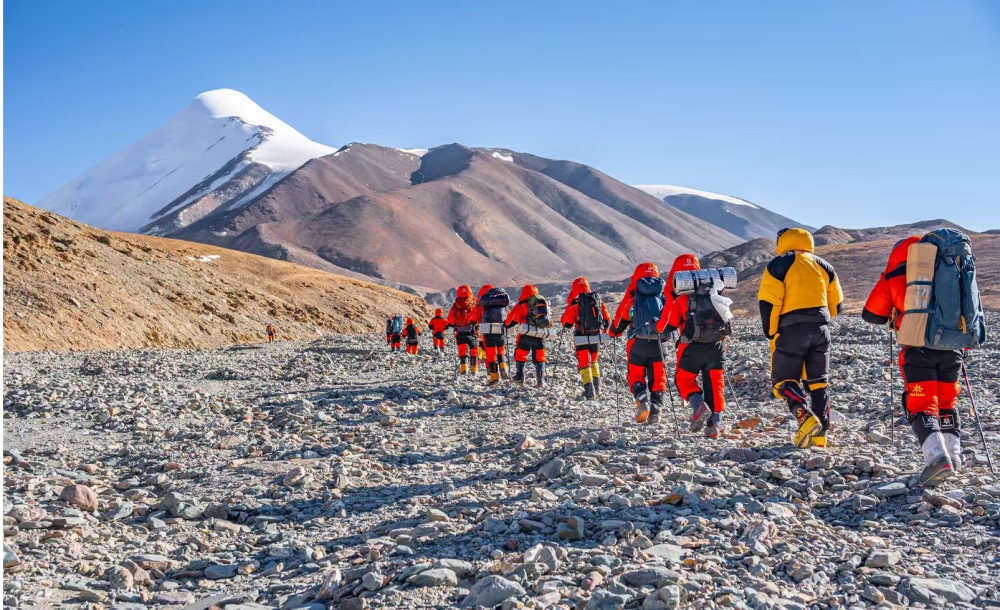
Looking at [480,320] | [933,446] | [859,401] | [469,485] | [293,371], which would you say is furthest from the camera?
[293,371]

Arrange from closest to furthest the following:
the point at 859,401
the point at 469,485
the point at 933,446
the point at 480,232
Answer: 1. the point at 933,446
2. the point at 469,485
3. the point at 859,401
4. the point at 480,232

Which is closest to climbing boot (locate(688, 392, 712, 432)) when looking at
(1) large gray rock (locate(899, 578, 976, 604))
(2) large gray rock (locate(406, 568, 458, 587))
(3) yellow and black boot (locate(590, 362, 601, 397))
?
(1) large gray rock (locate(899, 578, 976, 604))

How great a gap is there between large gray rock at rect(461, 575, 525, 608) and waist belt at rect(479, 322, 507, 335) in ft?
Answer: 39.3

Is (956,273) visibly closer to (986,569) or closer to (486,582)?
(986,569)

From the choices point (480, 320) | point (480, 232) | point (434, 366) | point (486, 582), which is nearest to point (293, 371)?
point (434, 366)

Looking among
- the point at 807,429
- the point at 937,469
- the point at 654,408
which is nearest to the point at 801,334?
the point at 807,429

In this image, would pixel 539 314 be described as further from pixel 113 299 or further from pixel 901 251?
pixel 113 299

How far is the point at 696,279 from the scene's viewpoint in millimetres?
8953

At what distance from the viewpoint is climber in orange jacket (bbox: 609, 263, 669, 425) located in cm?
1038

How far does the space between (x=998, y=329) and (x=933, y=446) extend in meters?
21.6

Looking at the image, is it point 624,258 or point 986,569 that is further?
point 624,258

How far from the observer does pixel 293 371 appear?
1991 centimetres

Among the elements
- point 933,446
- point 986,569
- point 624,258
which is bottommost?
point 986,569

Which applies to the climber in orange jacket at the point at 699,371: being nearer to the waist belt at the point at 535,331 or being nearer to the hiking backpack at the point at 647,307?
the hiking backpack at the point at 647,307
